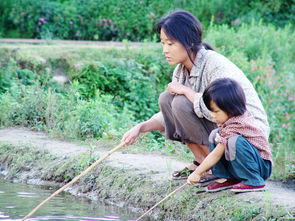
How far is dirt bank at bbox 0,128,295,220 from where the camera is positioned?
443 centimetres

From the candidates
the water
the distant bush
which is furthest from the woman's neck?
the distant bush

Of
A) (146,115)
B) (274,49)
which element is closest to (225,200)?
(146,115)

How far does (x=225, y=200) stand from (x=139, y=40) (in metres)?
11.1

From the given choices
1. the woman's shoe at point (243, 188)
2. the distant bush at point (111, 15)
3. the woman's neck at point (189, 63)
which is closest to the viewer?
the woman's shoe at point (243, 188)

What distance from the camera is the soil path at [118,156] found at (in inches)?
215

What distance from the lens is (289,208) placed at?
13.7ft

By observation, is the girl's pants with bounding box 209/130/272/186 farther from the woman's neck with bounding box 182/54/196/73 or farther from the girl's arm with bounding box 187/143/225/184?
the woman's neck with bounding box 182/54/196/73

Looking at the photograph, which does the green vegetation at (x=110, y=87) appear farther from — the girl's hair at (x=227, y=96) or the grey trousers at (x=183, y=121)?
the girl's hair at (x=227, y=96)

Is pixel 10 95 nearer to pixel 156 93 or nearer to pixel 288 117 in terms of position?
pixel 156 93

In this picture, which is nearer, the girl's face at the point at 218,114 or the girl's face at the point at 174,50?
the girl's face at the point at 218,114

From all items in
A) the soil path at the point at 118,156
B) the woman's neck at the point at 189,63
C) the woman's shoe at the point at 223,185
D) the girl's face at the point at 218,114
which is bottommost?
the soil path at the point at 118,156

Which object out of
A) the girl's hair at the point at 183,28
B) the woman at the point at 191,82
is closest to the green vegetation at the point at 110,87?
the woman at the point at 191,82

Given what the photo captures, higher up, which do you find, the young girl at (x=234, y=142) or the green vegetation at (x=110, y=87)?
the young girl at (x=234, y=142)

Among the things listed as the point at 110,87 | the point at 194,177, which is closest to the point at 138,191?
the point at 194,177
